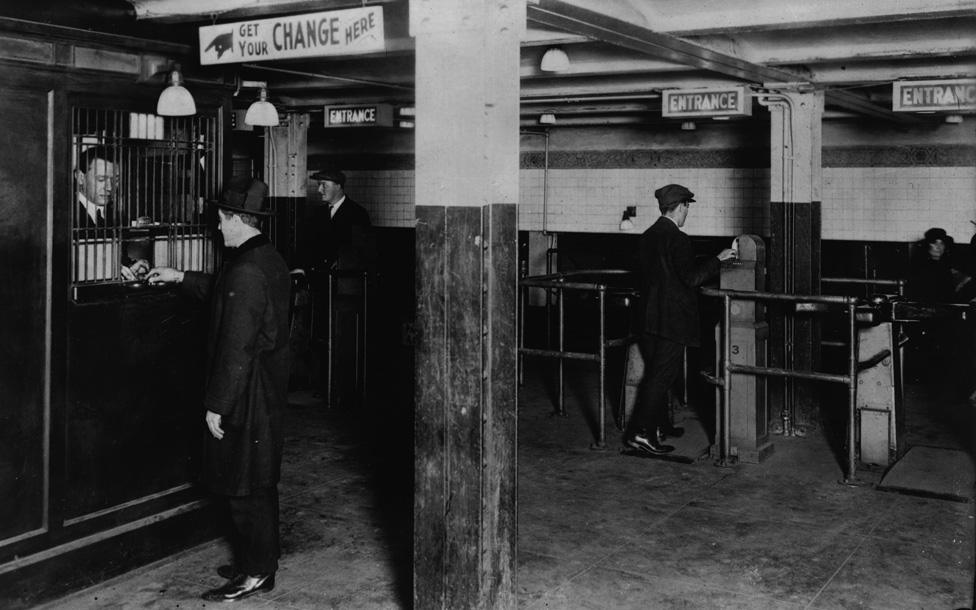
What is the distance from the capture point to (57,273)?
4719mm

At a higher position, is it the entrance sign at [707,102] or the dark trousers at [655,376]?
the entrance sign at [707,102]

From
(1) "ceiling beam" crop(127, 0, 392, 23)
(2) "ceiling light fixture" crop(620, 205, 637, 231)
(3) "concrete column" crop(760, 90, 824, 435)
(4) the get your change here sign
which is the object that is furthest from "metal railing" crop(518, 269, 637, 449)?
(2) "ceiling light fixture" crop(620, 205, 637, 231)

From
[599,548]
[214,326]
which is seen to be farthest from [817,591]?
[214,326]

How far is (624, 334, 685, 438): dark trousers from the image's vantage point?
7.58 meters

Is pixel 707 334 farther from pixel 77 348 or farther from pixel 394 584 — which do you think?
pixel 77 348

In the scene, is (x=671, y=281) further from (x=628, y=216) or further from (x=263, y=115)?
(x=628, y=216)

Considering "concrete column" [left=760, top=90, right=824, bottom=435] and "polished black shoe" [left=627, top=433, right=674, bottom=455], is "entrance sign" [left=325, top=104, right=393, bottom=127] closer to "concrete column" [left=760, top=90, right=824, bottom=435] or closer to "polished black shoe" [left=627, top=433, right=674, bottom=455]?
"concrete column" [left=760, top=90, right=824, bottom=435]

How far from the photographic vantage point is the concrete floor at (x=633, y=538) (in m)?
4.84

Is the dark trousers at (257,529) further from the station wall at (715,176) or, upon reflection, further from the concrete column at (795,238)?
the station wall at (715,176)

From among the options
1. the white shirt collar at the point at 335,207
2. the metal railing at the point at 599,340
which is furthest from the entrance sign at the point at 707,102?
the white shirt collar at the point at 335,207

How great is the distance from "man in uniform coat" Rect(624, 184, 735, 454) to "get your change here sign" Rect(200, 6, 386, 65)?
3249 millimetres

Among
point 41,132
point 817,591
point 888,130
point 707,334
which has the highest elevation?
point 888,130

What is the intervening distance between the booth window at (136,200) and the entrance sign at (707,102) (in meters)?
4.53

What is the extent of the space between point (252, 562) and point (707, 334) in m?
7.61
